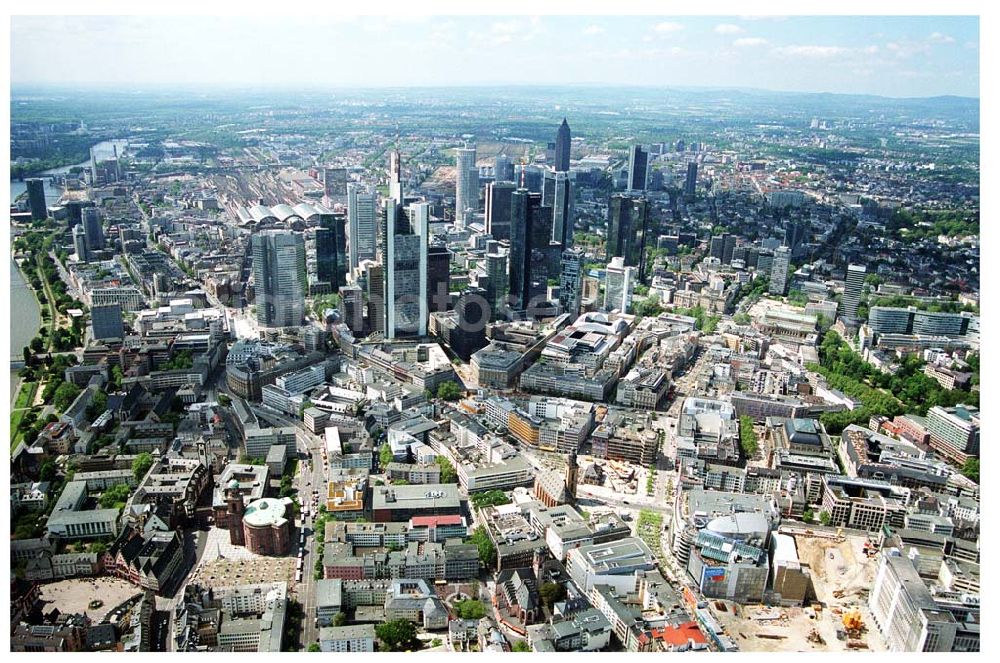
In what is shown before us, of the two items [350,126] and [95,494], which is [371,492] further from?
[350,126]

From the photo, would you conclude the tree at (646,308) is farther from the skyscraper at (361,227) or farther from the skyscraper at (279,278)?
the skyscraper at (279,278)

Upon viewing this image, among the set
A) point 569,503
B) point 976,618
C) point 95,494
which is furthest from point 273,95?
point 976,618

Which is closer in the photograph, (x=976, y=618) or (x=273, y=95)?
(x=976, y=618)

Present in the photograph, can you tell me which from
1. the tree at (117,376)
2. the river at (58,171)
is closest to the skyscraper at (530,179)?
the river at (58,171)

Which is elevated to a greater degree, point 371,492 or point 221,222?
point 221,222

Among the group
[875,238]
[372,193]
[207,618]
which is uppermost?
[372,193]

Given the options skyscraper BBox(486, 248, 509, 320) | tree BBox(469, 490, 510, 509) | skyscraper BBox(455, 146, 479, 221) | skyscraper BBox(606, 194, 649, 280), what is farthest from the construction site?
skyscraper BBox(455, 146, 479, 221)

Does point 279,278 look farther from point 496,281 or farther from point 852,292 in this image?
point 852,292

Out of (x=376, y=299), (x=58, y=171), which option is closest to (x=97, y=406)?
(x=376, y=299)
